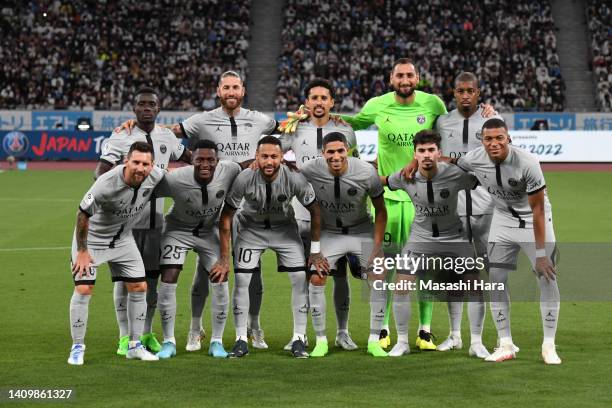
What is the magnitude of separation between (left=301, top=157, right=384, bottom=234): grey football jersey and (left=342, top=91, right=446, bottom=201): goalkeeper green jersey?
2.30 ft

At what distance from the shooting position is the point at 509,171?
30.8 feet

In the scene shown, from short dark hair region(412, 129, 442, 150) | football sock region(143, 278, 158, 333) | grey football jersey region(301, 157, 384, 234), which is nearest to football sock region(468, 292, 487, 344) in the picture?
grey football jersey region(301, 157, 384, 234)

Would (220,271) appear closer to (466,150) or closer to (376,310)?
(376,310)

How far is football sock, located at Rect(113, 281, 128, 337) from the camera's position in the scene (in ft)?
33.3

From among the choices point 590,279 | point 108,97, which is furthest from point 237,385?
point 108,97

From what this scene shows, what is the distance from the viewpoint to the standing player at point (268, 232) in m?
9.84

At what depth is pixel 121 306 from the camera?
10219 mm

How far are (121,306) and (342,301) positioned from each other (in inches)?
86.4

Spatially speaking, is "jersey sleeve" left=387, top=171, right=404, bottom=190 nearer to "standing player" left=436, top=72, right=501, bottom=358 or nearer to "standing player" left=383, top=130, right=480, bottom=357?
"standing player" left=383, top=130, right=480, bottom=357

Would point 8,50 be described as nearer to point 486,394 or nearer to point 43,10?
point 43,10

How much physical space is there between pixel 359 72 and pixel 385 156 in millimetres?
31234

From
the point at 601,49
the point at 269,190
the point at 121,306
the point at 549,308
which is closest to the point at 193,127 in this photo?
the point at 269,190

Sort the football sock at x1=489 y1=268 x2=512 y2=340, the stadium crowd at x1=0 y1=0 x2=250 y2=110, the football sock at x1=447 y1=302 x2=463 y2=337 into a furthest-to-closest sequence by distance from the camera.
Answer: the stadium crowd at x1=0 y1=0 x2=250 y2=110, the football sock at x1=447 y1=302 x2=463 y2=337, the football sock at x1=489 y1=268 x2=512 y2=340

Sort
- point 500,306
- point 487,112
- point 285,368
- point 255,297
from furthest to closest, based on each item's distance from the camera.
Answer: point 255,297 < point 487,112 < point 500,306 < point 285,368
